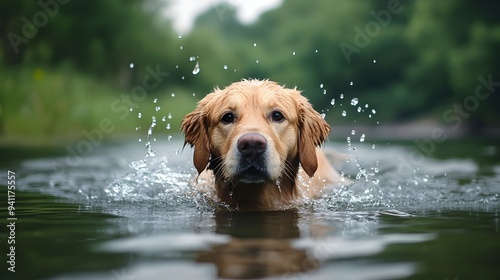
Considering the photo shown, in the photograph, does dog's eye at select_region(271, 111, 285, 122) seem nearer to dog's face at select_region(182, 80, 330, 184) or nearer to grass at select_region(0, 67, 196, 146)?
dog's face at select_region(182, 80, 330, 184)

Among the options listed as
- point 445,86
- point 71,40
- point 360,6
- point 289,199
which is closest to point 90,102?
point 71,40

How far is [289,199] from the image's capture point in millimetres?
6004

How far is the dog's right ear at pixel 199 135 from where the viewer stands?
6.07 m

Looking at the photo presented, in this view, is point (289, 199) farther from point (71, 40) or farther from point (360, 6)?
point (360, 6)

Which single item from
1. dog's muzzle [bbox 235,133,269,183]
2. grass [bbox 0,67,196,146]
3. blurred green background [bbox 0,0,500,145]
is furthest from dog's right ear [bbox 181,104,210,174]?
grass [bbox 0,67,196,146]

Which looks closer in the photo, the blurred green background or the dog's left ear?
the dog's left ear

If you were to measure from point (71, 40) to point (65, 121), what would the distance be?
1142 cm

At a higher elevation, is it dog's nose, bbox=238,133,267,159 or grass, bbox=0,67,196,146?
grass, bbox=0,67,196,146

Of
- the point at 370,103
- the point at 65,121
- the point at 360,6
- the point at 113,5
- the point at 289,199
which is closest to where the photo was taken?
the point at 289,199

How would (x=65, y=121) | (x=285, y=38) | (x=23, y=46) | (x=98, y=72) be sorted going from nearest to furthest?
(x=65, y=121), (x=23, y=46), (x=98, y=72), (x=285, y=38)

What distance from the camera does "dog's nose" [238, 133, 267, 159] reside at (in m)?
5.02

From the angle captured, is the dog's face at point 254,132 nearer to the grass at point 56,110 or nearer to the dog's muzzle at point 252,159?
the dog's muzzle at point 252,159

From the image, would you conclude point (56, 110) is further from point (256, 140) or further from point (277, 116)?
point (256, 140)

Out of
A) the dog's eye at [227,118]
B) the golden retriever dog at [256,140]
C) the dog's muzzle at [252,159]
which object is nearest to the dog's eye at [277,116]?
the golden retriever dog at [256,140]
